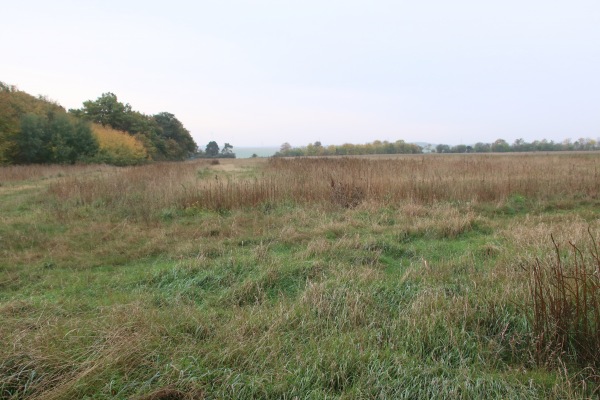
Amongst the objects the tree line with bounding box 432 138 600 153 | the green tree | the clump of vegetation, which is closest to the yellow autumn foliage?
the green tree

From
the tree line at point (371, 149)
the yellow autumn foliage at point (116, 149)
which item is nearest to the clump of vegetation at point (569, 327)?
the yellow autumn foliage at point (116, 149)

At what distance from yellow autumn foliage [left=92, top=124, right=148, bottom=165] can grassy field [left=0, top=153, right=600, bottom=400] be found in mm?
34953

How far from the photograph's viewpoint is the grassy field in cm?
238

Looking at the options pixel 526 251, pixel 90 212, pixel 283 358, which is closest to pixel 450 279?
pixel 526 251

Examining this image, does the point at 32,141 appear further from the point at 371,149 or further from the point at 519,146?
the point at 519,146

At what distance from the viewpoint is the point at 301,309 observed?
3355mm

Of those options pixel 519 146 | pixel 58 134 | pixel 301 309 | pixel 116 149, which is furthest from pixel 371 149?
pixel 301 309

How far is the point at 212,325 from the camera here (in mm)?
3102

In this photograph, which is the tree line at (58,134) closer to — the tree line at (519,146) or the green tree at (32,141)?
the green tree at (32,141)

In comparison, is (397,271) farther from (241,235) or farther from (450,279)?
(241,235)

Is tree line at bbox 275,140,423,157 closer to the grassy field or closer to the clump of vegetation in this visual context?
the grassy field

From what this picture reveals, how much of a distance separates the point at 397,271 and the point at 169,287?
288cm

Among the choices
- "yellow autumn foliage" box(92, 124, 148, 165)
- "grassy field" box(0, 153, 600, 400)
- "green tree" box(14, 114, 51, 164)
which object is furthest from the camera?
"yellow autumn foliage" box(92, 124, 148, 165)

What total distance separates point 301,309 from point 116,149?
146ft
